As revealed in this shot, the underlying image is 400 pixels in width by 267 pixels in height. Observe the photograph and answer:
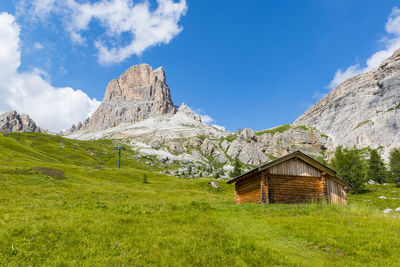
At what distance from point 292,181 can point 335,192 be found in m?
6.81

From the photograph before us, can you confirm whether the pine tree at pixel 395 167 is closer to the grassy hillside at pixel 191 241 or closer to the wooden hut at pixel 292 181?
the wooden hut at pixel 292 181

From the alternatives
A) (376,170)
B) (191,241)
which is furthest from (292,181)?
(376,170)

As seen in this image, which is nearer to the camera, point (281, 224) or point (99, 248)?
point (99, 248)

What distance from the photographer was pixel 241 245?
8.63 metres

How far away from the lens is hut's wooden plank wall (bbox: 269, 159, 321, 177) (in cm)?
2451

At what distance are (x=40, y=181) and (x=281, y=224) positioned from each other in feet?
108

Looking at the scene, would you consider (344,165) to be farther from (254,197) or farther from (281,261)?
(281,261)

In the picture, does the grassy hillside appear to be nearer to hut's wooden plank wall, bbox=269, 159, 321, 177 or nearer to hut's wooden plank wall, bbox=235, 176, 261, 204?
hut's wooden plank wall, bbox=269, 159, 321, 177

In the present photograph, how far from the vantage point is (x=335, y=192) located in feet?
89.7

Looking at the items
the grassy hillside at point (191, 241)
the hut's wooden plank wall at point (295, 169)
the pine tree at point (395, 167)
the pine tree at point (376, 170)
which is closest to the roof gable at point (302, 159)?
the hut's wooden plank wall at point (295, 169)

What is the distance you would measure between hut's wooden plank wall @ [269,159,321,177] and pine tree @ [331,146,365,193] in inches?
1279

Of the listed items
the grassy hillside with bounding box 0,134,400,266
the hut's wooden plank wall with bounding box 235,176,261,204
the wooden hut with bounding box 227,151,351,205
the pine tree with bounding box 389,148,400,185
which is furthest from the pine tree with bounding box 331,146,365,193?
the grassy hillside with bounding box 0,134,400,266

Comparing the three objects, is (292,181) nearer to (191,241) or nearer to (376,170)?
(191,241)

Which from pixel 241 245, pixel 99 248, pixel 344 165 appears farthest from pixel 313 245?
pixel 344 165
